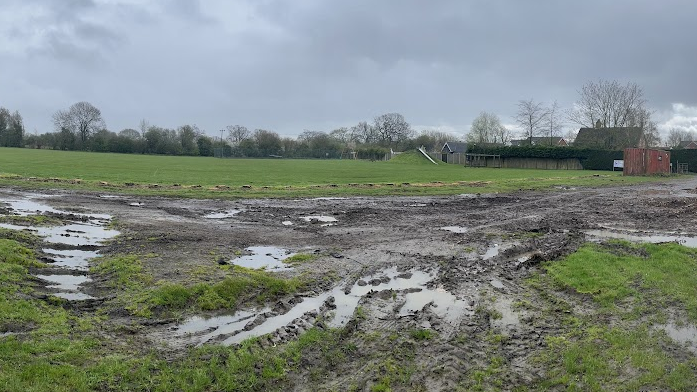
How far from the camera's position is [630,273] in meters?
9.79

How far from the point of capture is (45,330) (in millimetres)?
6453

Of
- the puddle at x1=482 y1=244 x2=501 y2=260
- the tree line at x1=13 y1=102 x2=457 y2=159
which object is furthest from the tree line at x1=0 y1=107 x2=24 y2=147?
the puddle at x1=482 y1=244 x2=501 y2=260

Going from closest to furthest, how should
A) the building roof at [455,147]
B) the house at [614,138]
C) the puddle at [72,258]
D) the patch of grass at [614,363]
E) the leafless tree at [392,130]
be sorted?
the patch of grass at [614,363], the puddle at [72,258], the house at [614,138], the building roof at [455,147], the leafless tree at [392,130]

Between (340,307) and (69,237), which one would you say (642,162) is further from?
(69,237)

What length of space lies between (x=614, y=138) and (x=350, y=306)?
260 ft

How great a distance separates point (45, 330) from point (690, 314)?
9.11 m

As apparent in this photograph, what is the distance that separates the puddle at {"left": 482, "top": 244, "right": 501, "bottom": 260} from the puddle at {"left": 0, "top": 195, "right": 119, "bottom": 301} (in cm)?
870

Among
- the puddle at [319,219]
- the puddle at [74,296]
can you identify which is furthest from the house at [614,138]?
the puddle at [74,296]

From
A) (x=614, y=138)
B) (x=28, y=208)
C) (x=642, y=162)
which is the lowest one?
(x=28, y=208)

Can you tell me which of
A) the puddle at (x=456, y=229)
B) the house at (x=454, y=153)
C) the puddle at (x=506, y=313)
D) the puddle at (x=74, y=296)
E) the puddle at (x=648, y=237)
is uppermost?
the house at (x=454, y=153)

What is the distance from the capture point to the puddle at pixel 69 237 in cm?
881

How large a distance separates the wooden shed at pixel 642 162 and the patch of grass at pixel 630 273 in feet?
145

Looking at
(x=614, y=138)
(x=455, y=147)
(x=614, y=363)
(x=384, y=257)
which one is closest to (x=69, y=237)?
(x=384, y=257)

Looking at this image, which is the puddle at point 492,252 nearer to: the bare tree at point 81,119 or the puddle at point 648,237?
the puddle at point 648,237
